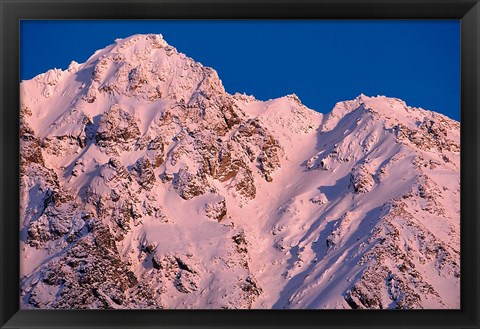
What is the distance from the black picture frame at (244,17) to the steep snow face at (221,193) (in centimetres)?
601

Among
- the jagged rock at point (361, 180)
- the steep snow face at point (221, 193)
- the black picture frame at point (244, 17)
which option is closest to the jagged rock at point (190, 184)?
the steep snow face at point (221, 193)

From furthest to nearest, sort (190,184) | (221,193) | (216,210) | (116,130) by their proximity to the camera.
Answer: (116,130), (221,193), (190,184), (216,210)

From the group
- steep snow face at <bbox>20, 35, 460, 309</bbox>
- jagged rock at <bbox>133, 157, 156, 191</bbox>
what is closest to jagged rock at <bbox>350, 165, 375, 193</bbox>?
steep snow face at <bbox>20, 35, 460, 309</bbox>

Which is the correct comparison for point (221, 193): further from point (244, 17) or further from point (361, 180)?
point (244, 17)

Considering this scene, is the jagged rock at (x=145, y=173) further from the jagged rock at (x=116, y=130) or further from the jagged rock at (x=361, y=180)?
the jagged rock at (x=361, y=180)

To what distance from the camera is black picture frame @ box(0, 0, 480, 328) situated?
19.4 metres

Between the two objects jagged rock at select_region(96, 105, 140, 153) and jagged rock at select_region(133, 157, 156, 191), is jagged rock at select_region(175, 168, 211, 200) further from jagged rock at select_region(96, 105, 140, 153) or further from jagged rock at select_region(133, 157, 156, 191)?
jagged rock at select_region(96, 105, 140, 153)

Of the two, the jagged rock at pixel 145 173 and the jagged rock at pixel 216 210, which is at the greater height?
the jagged rock at pixel 145 173

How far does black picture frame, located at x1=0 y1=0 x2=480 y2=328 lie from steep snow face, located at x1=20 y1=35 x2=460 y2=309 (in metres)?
6.01

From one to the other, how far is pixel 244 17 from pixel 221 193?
39.9 m

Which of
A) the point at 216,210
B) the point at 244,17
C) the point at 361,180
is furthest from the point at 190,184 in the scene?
the point at 244,17

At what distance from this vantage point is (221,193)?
195ft

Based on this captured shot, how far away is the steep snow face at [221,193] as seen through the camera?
38781 mm

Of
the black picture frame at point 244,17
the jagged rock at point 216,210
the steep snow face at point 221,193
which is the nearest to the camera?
the black picture frame at point 244,17
